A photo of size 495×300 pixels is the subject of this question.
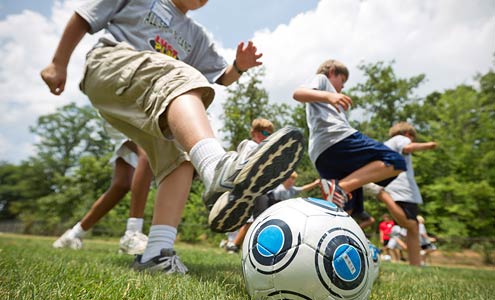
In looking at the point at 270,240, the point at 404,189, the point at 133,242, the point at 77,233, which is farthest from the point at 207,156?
the point at 404,189

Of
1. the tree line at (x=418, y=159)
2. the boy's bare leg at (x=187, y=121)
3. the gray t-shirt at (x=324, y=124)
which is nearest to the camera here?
the boy's bare leg at (x=187, y=121)

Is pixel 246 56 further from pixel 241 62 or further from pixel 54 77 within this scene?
pixel 54 77

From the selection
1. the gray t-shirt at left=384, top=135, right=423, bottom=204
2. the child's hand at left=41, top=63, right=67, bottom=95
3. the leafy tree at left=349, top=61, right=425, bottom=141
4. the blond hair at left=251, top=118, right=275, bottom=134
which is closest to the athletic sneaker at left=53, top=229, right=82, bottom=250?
the child's hand at left=41, top=63, right=67, bottom=95

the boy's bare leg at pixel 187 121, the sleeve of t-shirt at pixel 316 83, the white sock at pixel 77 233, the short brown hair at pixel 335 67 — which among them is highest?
the short brown hair at pixel 335 67

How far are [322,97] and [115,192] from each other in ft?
8.92

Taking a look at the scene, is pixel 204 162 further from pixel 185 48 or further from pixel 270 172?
pixel 185 48

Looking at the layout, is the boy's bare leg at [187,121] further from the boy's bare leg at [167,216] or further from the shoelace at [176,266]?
the shoelace at [176,266]

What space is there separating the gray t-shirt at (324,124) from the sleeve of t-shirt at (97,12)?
2016mm

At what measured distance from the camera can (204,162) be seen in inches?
60.8

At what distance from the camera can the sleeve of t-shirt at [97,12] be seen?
2170 millimetres

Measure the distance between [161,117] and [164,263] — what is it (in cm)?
90

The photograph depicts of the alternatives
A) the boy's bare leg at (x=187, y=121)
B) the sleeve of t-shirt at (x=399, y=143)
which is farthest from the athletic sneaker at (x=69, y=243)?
the sleeve of t-shirt at (x=399, y=143)

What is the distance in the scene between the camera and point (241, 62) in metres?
2.52

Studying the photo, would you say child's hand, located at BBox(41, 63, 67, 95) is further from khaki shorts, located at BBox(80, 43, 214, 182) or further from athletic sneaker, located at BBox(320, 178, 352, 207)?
athletic sneaker, located at BBox(320, 178, 352, 207)
